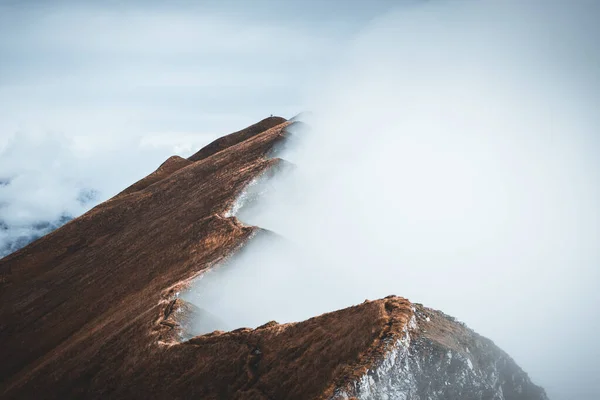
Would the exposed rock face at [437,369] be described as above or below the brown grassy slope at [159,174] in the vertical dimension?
below

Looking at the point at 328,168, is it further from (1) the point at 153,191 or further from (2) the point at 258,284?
(2) the point at 258,284

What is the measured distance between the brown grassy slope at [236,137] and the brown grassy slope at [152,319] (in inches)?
941

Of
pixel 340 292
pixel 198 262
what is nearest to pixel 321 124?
pixel 340 292

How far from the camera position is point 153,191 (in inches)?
3135

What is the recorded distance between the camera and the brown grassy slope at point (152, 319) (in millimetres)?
23609

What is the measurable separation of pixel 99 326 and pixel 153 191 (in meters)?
40.0

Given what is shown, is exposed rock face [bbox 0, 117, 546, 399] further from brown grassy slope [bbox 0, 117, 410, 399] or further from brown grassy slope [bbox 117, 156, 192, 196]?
brown grassy slope [bbox 117, 156, 192, 196]

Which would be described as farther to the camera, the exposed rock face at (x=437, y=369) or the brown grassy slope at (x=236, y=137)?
the brown grassy slope at (x=236, y=137)

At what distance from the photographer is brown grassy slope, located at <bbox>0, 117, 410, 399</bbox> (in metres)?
23.6

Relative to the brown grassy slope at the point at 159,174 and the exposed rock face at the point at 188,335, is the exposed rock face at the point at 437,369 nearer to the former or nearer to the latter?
the exposed rock face at the point at 188,335

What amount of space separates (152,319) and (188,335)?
4.25 m

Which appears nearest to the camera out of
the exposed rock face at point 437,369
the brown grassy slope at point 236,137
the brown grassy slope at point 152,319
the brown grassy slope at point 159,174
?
the exposed rock face at point 437,369

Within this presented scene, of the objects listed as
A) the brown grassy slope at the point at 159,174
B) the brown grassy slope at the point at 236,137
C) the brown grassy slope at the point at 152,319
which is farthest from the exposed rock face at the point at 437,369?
the brown grassy slope at the point at 236,137

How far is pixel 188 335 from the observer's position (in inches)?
1266
